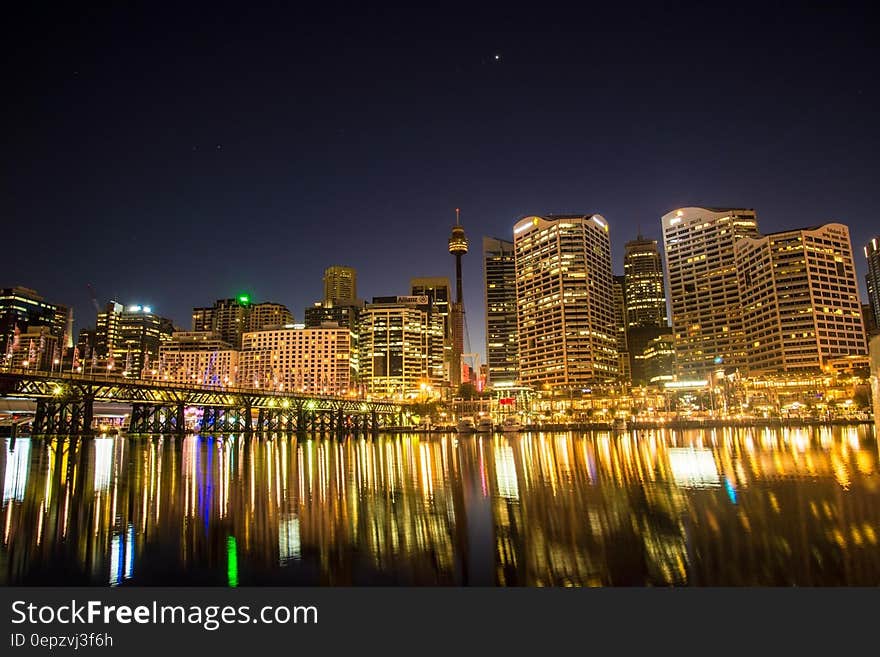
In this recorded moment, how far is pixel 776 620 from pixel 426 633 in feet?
22.6

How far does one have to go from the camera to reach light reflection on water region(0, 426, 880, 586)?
41.7 feet

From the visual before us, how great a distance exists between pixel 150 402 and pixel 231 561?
95039mm

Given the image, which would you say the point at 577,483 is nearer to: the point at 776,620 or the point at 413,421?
the point at 776,620

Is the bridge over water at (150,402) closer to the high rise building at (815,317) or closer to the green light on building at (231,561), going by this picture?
the green light on building at (231,561)

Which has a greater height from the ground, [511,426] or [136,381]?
Result: [136,381]

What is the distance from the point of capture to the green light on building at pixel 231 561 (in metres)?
12.4

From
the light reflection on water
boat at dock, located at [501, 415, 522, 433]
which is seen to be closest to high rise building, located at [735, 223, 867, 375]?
boat at dock, located at [501, 415, 522, 433]

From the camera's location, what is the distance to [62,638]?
9367 mm

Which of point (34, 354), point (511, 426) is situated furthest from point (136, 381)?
point (511, 426)

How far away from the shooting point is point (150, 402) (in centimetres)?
9494

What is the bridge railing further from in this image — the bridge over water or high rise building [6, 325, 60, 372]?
high rise building [6, 325, 60, 372]

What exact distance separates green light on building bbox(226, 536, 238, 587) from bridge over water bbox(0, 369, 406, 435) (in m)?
74.6

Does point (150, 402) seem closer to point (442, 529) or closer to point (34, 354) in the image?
point (34, 354)

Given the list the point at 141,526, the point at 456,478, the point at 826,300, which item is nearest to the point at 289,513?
the point at 141,526
